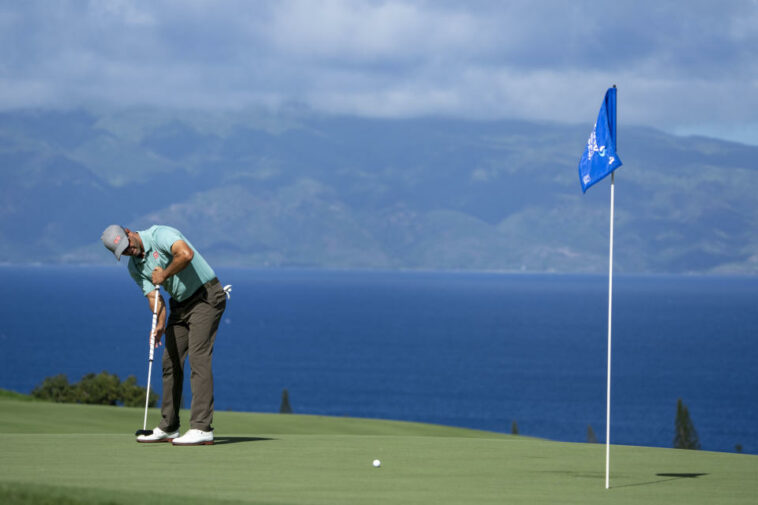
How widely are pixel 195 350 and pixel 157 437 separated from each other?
1076 mm

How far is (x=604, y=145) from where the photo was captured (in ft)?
32.2

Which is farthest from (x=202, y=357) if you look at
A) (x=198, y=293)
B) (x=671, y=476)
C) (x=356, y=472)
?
(x=671, y=476)


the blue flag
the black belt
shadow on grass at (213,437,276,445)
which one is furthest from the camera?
shadow on grass at (213,437,276,445)

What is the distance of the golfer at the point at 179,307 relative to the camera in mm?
10555

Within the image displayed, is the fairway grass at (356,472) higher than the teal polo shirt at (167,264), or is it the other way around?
the teal polo shirt at (167,264)

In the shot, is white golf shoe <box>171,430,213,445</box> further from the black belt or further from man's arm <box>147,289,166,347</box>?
the black belt

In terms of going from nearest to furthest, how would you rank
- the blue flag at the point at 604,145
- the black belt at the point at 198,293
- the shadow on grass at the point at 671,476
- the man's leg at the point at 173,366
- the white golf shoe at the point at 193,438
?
the shadow on grass at the point at 671,476 → the blue flag at the point at 604,145 → the white golf shoe at the point at 193,438 → the black belt at the point at 198,293 → the man's leg at the point at 173,366

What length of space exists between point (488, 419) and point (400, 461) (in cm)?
9697

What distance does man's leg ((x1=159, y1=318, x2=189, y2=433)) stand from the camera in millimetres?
11070

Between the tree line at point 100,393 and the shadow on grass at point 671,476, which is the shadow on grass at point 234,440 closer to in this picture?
the shadow on grass at point 671,476

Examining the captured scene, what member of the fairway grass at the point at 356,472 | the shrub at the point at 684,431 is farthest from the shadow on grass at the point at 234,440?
the shrub at the point at 684,431

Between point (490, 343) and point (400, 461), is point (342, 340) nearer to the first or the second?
point (490, 343)

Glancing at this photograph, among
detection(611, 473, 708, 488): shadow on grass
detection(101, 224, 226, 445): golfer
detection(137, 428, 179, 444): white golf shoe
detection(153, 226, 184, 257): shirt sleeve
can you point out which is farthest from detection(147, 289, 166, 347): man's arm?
detection(611, 473, 708, 488): shadow on grass

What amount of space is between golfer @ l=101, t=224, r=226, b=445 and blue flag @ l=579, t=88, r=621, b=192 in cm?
378
